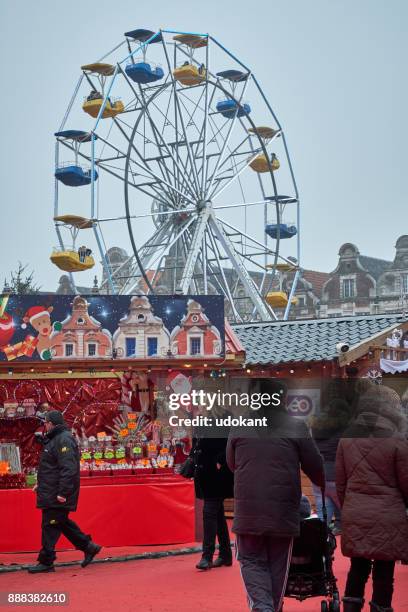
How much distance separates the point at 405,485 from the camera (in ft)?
17.5

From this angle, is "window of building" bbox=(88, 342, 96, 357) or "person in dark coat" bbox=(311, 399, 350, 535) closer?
"person in dark coat" bbox=(311, 399, 350, 535)

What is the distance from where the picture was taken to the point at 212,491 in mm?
8469

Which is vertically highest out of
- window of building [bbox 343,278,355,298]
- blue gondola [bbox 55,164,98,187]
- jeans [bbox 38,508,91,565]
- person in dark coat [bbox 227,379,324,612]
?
blue gondola [bbox 55,164,98,187]

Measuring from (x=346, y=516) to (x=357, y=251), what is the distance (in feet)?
150

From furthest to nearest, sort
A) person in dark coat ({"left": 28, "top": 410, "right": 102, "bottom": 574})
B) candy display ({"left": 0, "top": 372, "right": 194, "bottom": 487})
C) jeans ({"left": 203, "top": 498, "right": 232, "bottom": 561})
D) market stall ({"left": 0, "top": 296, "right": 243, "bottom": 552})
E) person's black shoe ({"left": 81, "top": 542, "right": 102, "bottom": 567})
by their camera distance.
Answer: candy display ({"left": 0, "top": 372, "right": 194, "bottom": 487})
market stall ({"left": 0, "top": 296, "right": 243, "bottom": 552})
person's black shoe ({"left": 81, "top": 542, "right": 102, "bottom": 567})
person in dark coat ({"left": 28, "top": 410, "right": 102, "bottom": 574})
jeans ({"left": 203, "top": 498, "right": 232, "bottom": 561})

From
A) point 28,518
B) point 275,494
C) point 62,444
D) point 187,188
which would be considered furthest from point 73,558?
point 187,188

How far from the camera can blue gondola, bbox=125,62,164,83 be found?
2741 centimetres

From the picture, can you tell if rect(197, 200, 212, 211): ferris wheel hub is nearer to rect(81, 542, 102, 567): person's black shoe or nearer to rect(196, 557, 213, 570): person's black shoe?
rect(81, 542, 102, 567): person's black shoe

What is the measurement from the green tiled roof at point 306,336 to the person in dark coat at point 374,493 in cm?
799

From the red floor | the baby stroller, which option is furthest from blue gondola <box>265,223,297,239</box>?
the baby stroller

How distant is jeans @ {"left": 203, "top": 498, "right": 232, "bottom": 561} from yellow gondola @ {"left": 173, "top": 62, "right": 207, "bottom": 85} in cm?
2077

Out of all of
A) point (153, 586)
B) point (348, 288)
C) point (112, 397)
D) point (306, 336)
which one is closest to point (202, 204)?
point (306, 336)

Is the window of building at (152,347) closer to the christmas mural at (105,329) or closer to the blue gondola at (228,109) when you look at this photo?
the christmas mural at (105,329)

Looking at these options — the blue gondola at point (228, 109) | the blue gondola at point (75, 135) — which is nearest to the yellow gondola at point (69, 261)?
the blue gondola at point (75, 135)
